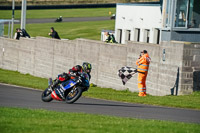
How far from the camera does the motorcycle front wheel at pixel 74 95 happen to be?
17047 millimetres

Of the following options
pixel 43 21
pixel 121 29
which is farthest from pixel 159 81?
pixel 43 21

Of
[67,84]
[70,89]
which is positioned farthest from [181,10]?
[67,84]

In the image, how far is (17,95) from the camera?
20250 millimetres

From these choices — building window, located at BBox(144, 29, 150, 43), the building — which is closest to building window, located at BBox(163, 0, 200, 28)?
the building

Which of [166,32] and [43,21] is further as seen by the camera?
[43,21]

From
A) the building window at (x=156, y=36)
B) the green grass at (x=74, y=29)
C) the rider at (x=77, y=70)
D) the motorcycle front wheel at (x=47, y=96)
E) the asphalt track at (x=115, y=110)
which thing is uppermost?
the green grass at (x=74, y=29)

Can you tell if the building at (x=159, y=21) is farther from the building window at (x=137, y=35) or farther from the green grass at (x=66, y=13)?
the green grass at (x=66, y=13)

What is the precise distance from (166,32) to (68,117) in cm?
1673

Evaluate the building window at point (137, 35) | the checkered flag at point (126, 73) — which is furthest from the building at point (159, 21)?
the checkered flag at point (126, 73)

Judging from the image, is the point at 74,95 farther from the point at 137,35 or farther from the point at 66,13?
the point at 66,13

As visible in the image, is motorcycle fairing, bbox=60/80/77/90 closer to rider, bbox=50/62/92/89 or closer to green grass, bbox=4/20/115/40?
rider, bbox=50/62/92/89

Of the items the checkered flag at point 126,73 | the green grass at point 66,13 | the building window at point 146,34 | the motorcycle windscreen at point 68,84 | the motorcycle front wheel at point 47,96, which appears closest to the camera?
the motorcycle windscreen at point 68,84

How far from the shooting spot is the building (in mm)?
28406

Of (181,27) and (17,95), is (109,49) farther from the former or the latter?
(17,95)
